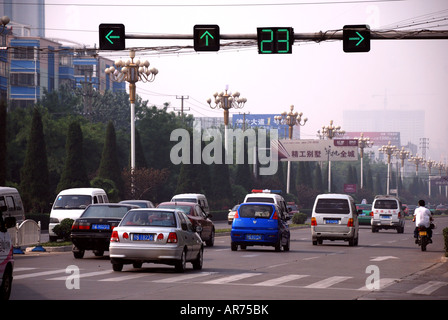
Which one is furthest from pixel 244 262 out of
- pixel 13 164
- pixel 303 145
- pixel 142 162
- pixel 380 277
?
pixel 303 145

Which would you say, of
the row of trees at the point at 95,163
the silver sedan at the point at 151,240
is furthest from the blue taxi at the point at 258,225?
the row of trees at the point at 95,163

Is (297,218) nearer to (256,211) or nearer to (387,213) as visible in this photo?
(387,213)

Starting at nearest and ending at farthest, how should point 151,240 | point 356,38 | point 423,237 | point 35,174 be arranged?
point 151,240, point 356,38, point 423,237, point 35,174

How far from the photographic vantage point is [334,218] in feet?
119

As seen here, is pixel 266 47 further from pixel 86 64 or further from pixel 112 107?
pixel 86 64

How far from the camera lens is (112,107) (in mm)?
124375

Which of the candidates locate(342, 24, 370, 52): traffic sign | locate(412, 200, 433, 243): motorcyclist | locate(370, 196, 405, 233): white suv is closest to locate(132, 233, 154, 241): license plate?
locate(342, 24, 370, 52): traffic sign

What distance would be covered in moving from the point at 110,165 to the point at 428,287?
4892 centimetres

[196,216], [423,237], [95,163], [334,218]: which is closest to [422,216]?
[423,237]

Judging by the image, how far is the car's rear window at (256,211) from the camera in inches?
1229

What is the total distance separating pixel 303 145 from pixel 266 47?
79.9 m

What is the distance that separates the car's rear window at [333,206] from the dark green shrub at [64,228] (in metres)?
10.2

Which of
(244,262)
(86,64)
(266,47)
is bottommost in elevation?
(244,262)

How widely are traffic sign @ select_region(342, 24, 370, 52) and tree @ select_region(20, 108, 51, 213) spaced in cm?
3509
